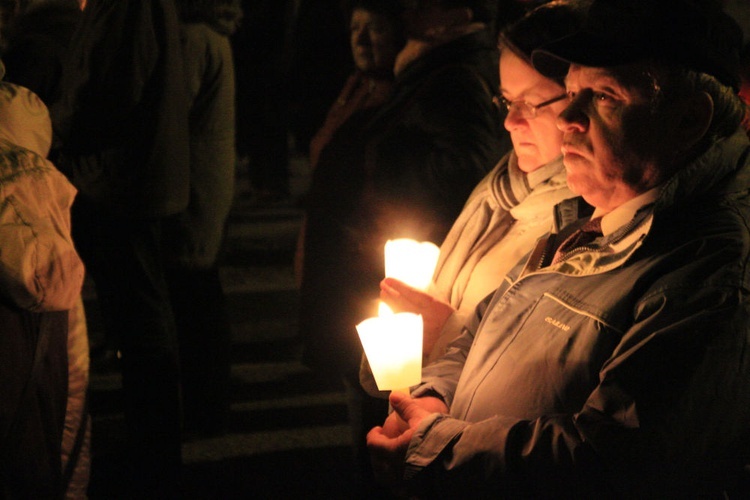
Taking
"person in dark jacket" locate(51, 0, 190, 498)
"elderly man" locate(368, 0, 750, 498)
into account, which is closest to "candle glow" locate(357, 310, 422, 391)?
"elderly man" locate(368, 0, 750, 498)

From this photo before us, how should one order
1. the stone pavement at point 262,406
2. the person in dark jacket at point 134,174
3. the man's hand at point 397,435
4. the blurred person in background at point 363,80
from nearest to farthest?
the man's hand at point 397,435 < the person in dark jacket at point 134,174 < the blurred person in background at point 363,80 < the stone pavement at point 262,406

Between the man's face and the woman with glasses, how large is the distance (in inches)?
20.0

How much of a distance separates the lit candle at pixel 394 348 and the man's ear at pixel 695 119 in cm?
76

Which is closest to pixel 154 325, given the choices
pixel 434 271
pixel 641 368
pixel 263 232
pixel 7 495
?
pixel 7 495

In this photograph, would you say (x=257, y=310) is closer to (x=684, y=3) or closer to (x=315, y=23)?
(x=315, y=23)

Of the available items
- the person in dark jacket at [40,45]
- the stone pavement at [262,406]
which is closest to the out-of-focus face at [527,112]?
the person in dark jacket at [40,45]

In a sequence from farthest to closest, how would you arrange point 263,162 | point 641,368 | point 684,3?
point 263,162 < point 684,3 < point 641,368

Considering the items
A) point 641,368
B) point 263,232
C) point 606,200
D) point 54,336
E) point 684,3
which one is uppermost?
point 684,3

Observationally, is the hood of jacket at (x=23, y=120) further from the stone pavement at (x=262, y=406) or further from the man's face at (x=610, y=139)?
the stone pavement at (x=262, y=406)

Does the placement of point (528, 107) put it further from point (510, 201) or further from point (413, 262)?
point (413, 262)

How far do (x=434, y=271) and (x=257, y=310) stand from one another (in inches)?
115

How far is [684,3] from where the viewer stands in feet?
5.27

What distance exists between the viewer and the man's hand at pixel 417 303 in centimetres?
248

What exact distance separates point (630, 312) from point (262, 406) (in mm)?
3461
